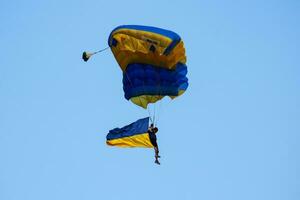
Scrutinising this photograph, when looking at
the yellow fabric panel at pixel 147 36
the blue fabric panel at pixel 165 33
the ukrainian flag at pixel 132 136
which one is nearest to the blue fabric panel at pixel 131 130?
the ukrainian flag at pixel 132 136

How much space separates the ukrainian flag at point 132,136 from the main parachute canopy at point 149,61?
4.72 ft

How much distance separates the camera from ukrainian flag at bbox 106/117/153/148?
Result: 37125mm

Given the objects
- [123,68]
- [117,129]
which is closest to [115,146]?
[117,129]

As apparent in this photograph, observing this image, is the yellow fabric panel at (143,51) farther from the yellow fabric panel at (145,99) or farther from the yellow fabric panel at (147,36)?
the yellow fabric panel at (145,99)

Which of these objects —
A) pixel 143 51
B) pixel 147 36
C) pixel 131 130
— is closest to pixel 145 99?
pixel 131 130

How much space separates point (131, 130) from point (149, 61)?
11.5 feet

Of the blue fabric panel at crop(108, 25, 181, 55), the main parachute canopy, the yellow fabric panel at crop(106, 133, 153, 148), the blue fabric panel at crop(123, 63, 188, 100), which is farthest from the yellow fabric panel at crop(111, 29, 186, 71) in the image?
the yellow fabric panel at crop(106, 133, 153, 148)

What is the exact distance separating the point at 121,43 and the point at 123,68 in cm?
175

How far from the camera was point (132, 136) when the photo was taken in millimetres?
37781

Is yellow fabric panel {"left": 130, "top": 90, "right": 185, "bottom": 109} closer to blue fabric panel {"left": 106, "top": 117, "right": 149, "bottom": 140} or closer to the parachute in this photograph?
the parachute

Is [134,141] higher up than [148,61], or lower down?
lower down

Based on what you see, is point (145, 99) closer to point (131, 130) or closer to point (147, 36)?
point (131, 130)

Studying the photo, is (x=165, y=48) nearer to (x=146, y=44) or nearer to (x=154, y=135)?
(x=146, y=44)

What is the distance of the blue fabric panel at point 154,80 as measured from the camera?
36969 mm
